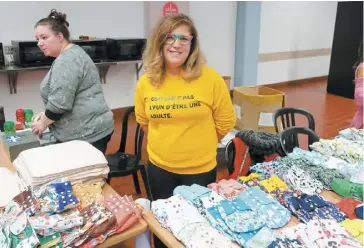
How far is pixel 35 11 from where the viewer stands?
4.36 m

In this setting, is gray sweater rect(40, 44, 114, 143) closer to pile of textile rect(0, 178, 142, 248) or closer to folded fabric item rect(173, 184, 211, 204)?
pile of textile rect(0, 178, 142, 248)

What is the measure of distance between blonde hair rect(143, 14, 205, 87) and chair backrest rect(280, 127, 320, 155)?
100 cm

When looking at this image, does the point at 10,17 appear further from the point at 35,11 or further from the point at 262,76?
the point at 262,76

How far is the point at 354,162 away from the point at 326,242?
85cm

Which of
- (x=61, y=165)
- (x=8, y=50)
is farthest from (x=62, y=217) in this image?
(x=8, y=50)

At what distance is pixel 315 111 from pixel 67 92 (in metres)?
4.66

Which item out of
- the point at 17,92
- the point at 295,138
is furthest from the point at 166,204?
the point at 17,92

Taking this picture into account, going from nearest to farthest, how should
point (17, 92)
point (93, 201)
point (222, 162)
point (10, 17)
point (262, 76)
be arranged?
point (93, 201), point (222, 162), point (10, 17), point (17, 92), point (262, 76)

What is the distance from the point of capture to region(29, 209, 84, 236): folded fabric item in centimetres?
122

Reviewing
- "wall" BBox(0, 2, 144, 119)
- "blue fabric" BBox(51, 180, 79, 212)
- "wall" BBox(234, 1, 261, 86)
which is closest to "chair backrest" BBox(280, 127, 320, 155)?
"blue fabric" BBox(51, 180, 79, 212)

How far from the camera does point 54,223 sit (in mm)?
1231

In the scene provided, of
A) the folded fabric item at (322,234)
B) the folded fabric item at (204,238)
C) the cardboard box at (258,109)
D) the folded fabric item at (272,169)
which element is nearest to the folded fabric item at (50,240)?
the folded fabric item at (204,238)

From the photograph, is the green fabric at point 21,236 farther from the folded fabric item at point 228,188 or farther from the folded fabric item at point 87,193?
the folded fabric item at point 228,188

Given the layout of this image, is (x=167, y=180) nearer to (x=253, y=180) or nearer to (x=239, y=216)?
(x=253, y=180)
